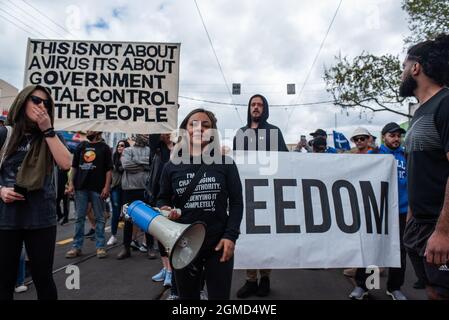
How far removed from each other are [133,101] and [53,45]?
132 cm

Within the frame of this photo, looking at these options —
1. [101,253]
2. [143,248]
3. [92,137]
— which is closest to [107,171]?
[92,137]

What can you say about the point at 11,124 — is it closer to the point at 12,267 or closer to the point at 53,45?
the point at 12,267

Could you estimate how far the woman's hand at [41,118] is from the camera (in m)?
2.18

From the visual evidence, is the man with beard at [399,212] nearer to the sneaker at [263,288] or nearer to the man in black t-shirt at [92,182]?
the sneaker at [263,288]

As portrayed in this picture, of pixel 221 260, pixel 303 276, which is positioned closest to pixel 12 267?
pixel 221 260

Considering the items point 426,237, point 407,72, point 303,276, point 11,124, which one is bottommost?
point 303,276

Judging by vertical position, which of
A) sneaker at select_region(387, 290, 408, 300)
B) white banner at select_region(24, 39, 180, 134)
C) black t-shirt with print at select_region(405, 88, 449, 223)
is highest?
white banner at select_region(24, 39, 180, 134)

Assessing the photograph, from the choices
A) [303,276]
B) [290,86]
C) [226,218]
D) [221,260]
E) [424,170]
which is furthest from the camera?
[290,86]

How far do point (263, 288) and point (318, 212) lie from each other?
103 cm

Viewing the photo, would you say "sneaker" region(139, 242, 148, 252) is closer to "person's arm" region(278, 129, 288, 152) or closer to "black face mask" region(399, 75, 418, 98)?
"person's arm" region(278, 129, 288, 152)

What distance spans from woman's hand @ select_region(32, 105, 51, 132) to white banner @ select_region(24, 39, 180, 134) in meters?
2.11

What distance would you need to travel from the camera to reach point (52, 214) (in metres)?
2.28

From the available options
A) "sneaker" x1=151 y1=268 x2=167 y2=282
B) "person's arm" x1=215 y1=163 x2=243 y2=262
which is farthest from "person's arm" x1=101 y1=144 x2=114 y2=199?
"person's arm" x1=215 y1=163 x2=243 y2=262

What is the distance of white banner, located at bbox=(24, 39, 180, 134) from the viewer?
4383mm
